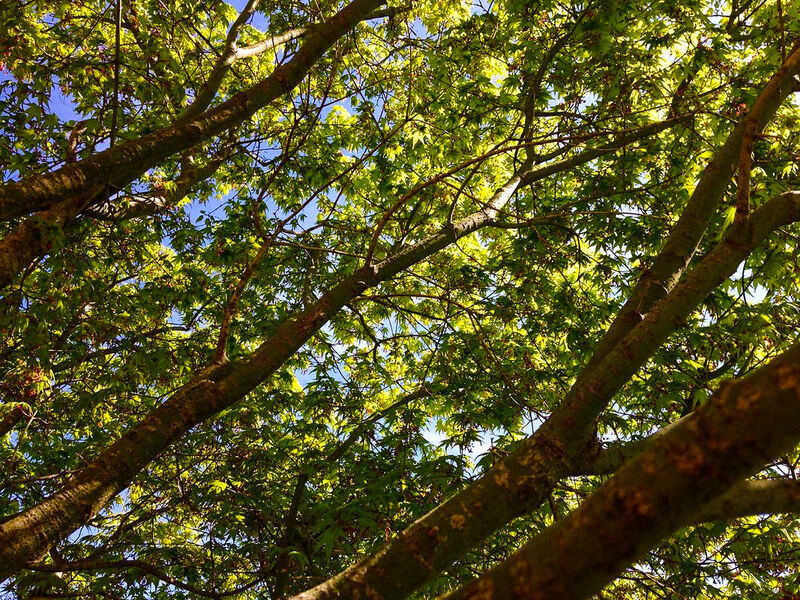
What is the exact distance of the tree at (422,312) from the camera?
1608 millimetres

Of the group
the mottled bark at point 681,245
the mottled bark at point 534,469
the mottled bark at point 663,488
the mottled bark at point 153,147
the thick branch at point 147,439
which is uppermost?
the mottled bark at point 153,147

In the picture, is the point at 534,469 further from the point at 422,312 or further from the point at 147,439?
the point at 422,312

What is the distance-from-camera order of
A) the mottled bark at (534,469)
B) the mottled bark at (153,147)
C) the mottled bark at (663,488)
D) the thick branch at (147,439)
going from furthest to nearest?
the mottled bark at (153,147), the thick branch at (147,439), the mottled bark at (534,469), the mottled bark at (663,488)

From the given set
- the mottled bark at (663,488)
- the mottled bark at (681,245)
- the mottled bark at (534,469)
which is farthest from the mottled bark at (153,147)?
the mottled bark at (663,488)

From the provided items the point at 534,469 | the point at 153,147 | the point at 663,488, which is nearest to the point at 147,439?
the point at 153,147

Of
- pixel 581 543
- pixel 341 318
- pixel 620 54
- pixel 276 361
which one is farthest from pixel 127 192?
pixel 620 54

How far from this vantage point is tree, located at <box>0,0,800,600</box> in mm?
1608

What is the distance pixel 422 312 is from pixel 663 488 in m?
4.27

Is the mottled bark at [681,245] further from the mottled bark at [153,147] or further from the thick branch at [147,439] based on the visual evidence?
the mottled bark at [153,147]

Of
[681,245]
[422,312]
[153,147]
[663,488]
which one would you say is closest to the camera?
[663,488]

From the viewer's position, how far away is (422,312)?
512cm

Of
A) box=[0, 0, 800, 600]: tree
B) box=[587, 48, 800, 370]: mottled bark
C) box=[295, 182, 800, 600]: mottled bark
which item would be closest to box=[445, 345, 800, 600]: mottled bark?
box=[0, 0, 800, 600]: tree

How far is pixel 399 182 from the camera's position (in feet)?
20.9

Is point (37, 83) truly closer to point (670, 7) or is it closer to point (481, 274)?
point (481, 274)
